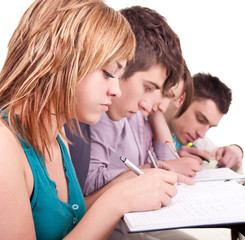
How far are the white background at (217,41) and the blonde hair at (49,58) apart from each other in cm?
224

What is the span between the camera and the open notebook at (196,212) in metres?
0.75

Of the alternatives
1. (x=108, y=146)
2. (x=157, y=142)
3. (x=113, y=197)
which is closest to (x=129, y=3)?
(x=157, y=142)

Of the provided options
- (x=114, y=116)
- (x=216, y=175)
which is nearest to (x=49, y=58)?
(x=114, y=116)

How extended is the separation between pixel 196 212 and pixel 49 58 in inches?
18.6

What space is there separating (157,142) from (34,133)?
3.04ft

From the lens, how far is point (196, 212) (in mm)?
824

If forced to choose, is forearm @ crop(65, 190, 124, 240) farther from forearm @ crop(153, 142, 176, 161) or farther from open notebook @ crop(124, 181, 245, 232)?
forearm @ crop(153, 142, 176, 161)

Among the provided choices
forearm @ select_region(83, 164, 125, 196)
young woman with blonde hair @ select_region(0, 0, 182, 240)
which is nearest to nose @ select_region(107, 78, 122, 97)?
young woman with blonde hair @ select_region(0, 0, 182, 240)

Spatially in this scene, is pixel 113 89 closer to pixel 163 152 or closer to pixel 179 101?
pixel 163 152

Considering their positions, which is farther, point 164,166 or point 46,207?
point 164,166

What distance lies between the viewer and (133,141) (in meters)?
1.55

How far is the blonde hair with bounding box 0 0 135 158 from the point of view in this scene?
2.78 feet

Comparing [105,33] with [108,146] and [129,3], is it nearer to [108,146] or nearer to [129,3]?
[108,146]

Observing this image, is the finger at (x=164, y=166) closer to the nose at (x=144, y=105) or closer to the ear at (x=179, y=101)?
the nose at (x=144, y=105)
